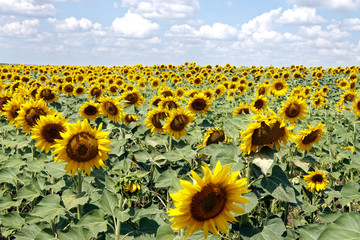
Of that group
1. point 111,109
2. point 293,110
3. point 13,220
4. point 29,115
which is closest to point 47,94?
point 111,109

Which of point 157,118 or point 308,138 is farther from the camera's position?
point 157,118

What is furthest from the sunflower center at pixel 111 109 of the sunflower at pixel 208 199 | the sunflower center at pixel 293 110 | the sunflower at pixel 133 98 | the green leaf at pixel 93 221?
the sunflower at pixel 208 199

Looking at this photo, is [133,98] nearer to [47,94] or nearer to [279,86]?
[47,94]

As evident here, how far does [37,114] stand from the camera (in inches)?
149

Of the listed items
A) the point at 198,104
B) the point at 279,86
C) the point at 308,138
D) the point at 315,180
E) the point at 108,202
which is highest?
the point at 198,104

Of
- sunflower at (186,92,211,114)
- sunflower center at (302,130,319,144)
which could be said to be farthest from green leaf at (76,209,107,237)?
sunflower at (186,92,211,114)

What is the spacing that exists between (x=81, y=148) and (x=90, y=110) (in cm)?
224

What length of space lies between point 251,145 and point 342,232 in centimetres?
94

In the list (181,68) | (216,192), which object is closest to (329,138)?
(216,192)

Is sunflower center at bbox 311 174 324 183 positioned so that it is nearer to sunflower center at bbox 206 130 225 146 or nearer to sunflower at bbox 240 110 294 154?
sunflower center at bbox 206 130 225 146

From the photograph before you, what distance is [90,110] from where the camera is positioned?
4789 millimetres

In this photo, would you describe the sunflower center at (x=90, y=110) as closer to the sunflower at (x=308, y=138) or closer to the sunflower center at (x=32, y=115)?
the sunflower center at (x=32, y=115)

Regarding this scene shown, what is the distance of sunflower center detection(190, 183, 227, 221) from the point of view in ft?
5.67

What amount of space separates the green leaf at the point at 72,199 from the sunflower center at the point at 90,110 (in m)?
2.23
